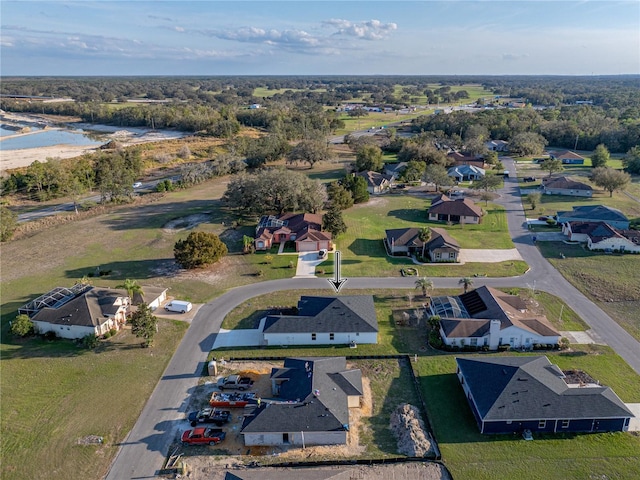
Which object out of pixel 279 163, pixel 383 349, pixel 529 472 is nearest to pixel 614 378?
pixel 529 472

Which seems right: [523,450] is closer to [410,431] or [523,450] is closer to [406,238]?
[410,431]

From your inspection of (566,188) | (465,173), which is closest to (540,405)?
(566,188)

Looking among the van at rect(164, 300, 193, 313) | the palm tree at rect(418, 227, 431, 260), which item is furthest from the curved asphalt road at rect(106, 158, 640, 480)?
the palm tree at rect(418, 227, 431, 260)

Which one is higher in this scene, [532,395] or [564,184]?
[564,184]

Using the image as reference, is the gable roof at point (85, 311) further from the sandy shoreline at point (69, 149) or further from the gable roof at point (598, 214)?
the sandy shoreline at point (69, 149)

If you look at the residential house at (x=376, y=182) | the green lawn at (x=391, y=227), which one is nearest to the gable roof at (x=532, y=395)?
the green lawn at (x=391, y=227)

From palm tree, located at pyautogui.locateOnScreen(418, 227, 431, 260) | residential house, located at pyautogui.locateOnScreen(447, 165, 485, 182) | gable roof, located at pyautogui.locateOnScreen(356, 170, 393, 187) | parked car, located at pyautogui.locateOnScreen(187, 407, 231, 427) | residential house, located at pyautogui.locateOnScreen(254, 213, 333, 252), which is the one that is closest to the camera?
parked car, located at pyautogui.locateOnScreen(187, 407, 231, 427)

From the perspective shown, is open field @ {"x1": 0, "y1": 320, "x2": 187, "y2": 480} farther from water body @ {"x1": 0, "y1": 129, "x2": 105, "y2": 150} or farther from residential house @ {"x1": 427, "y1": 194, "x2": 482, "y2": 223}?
water body @ {"x1": 0, "y1": 129, "x2": 105, "y2": 150}
